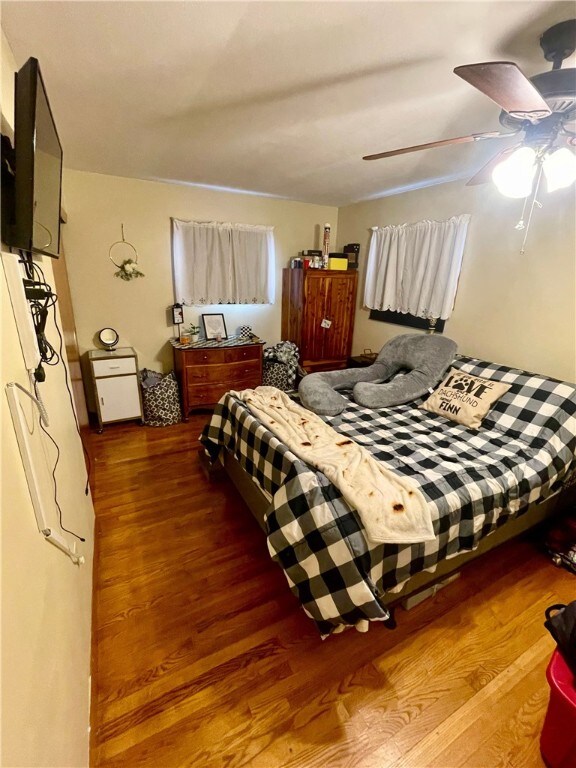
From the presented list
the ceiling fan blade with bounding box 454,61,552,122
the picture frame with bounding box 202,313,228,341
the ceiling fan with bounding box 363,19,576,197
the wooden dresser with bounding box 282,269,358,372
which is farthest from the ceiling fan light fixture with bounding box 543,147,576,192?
the picture frame with bounding box 202,313,228,341

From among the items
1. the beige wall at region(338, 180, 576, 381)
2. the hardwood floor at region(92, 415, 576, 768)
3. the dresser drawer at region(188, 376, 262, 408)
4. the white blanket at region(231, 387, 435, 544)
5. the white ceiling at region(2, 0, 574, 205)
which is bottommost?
the hardwood floor at region(92, 415, 576, 768)

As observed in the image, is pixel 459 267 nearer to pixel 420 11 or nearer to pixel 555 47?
pixel 555 47

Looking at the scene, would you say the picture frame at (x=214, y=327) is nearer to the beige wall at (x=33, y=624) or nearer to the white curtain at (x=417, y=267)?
the white curtain at (x=417, y=267)

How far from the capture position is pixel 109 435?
322 centimetres

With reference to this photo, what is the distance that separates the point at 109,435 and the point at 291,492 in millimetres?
2484

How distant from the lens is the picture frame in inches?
147

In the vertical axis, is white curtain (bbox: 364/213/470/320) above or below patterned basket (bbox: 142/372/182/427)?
above

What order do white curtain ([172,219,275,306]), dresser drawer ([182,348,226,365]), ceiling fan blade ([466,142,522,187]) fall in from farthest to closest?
white curtain ([172,219,275,306])
dresser drawer ([182,348,226,365])
ceiling fan blade ([466,142,522,187])

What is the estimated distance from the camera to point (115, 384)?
3195 millimetres

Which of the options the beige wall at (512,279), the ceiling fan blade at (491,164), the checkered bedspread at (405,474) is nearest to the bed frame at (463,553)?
the checkered bedspread at (405,474)

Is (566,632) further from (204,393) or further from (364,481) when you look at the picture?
(204,393)

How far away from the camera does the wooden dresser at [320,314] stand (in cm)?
387

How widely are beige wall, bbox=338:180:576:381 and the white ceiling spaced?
513 millimetres

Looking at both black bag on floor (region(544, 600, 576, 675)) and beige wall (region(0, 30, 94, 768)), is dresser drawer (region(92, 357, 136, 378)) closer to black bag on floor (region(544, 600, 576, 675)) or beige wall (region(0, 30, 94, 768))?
beige wall (region(0, 30, 94, 768))
